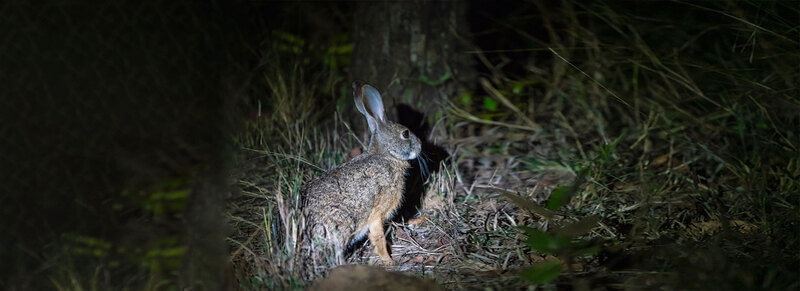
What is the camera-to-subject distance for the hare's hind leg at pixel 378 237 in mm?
3368

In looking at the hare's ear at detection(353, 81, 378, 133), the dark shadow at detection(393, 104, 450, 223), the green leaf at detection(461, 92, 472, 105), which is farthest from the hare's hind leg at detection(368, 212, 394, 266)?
the green leaf at detection(461, 92, 472, 105)

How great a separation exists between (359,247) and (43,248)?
6.14 ft

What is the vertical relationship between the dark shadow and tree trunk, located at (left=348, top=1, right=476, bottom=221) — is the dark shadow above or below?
below

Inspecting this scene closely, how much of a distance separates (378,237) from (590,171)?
164 centimetres

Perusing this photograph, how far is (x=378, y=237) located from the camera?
3459 mm

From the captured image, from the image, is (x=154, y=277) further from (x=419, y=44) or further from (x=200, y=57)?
(x=419, y=44)

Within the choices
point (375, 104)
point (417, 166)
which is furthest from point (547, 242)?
point (417, 166)

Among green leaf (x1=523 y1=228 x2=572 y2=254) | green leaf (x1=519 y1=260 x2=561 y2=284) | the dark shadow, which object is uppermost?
green leaf (x1=523 y1=228 x2=572 y2=254)

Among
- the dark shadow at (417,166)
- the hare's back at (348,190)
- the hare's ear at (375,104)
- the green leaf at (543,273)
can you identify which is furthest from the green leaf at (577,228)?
the hare's ear at (375,104)

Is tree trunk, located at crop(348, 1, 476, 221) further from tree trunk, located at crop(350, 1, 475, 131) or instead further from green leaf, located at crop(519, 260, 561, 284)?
green leaf, located at crop(519, 260, 561, 284)

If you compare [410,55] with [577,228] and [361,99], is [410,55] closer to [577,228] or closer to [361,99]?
[361,99]

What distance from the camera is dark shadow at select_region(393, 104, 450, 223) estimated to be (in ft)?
13.3

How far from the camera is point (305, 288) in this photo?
2.74 m

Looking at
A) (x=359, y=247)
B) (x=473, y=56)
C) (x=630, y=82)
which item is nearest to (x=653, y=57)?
(x=630, y=82)
